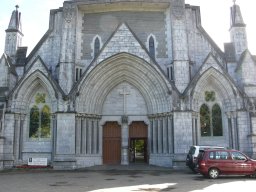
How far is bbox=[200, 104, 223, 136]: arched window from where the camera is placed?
787 inches

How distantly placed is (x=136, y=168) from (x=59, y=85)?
7.20 m

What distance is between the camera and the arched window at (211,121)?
20.0 meters

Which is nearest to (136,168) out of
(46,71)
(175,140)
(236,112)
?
(175,140)

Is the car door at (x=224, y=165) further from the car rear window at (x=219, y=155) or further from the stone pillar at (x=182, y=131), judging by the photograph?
the stone pillar at (x=182, y=131)

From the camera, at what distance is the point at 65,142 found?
18750mm

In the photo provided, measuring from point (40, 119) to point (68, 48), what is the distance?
5.12 m

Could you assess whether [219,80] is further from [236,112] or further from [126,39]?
[126,39]

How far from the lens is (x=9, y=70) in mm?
20141

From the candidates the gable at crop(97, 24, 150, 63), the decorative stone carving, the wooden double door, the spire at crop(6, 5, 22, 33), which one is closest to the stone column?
the wooden double door

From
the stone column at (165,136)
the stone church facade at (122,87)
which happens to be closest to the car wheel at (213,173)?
the stone church facade at (122,87)

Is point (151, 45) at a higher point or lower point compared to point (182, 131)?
higher

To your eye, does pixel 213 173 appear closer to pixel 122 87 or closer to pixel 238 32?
pixel 122 87

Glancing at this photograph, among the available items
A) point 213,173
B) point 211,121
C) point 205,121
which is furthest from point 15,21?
point 213,173

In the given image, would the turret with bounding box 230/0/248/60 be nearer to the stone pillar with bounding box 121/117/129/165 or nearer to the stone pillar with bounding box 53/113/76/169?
the stone pillar with bounding box 121/117/129/165
